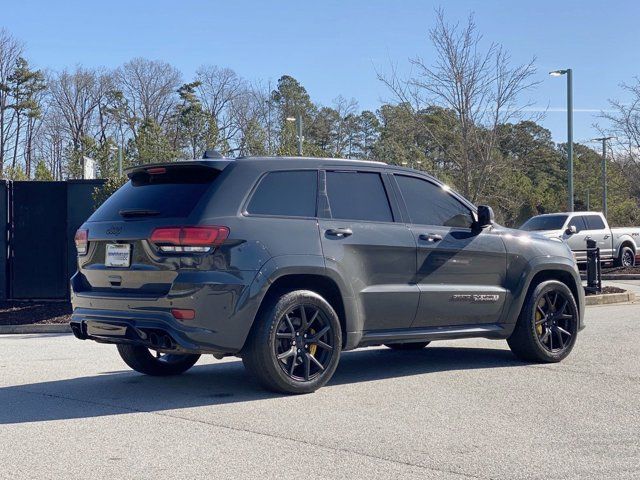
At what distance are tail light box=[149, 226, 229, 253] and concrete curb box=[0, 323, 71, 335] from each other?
24.2 ft

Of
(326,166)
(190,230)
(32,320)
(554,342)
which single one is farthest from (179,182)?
(32,320)

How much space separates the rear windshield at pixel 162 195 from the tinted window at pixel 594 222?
20.6 meters

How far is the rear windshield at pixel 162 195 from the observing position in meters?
6.55

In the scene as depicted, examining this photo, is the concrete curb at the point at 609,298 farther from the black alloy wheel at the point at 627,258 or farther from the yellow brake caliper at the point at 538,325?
the black alloy wheel at the point at 627,258

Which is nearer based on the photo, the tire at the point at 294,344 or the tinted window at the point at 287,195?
the tire at the point at 294,344

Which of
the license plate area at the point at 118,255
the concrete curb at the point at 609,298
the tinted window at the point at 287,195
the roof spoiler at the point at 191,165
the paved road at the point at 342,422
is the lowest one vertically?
the paved road at the point at 342,422

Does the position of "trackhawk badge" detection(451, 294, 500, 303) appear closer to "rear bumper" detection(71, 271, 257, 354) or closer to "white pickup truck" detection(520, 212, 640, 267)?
"rear bumper" detection(71, 271, 257, 354)

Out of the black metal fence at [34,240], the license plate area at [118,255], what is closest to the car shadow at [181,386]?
the license plate area at [118,255]

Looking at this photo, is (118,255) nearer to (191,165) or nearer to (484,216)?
(191,165)

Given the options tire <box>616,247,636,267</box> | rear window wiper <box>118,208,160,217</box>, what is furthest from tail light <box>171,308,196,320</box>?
tire <box>616,247,636,267</box>

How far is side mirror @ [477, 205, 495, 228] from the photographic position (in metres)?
7.88

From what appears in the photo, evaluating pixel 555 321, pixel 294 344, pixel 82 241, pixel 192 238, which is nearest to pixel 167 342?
pixel 192 238

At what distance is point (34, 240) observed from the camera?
51.0 ft

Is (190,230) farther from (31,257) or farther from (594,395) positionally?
(31,257)
